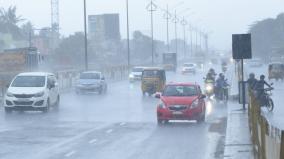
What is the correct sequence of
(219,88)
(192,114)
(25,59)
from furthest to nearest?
(25,59), (219,88), (192,114)

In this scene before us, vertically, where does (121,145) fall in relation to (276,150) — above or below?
below

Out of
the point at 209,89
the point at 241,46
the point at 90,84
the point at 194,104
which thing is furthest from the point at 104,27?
the point at 194,104

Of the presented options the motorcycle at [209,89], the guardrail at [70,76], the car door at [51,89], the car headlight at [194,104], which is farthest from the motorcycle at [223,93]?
the car headlight at [194,104]

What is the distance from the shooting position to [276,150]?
750 cm

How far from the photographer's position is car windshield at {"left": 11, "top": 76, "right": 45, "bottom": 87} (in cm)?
3291

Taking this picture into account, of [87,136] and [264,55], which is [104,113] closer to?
[87,136]

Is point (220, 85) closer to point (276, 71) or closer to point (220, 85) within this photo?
point (220, 85)

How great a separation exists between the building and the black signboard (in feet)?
402

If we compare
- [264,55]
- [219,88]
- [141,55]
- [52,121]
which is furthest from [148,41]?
[52,121]

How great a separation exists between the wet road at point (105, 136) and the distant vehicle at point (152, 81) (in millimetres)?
15583

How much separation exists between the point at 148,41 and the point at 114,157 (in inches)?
6947

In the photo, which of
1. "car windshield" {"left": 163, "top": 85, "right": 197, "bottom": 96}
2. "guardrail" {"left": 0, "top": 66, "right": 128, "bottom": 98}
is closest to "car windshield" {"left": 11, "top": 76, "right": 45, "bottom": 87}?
"car windshield" {"left": 163, "top": 85, "right": 197, "bottom": 96}

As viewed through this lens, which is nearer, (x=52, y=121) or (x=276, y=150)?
(x=276, y=150)

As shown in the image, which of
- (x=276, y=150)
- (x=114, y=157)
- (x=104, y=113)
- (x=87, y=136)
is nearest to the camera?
(x=276, y=150)
